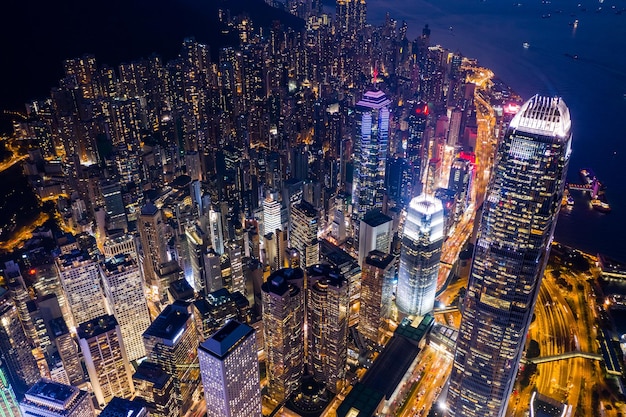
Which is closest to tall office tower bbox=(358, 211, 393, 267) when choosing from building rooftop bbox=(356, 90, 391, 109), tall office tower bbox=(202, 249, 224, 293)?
building rooftop bbox=(356, 90, 391, 109)

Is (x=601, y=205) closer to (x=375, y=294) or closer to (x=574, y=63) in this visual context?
(x=574, y=63)

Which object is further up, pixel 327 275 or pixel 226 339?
pixel 226 339

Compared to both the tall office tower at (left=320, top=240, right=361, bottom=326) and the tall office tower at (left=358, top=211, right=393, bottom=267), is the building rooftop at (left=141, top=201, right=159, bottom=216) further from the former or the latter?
the tall office tower at (left=358, top=211, right=393, bottom=267)

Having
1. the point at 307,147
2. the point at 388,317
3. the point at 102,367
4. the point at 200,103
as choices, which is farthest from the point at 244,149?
the point at 102,367

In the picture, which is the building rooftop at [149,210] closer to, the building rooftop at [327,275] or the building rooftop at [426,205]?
the building rooftop at [327,275]

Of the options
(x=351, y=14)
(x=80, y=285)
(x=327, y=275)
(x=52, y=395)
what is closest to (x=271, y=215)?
(x=327, y=275)
